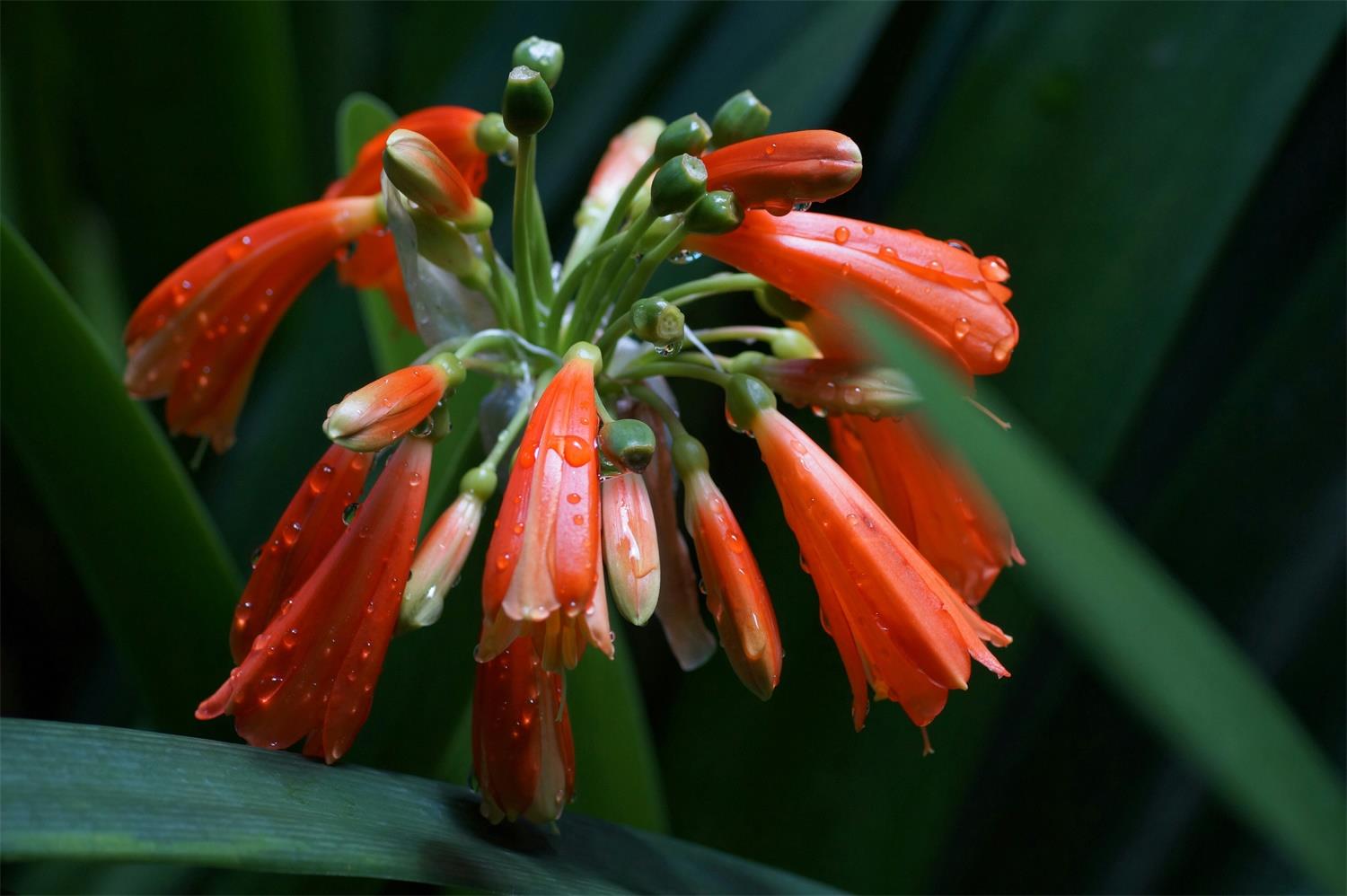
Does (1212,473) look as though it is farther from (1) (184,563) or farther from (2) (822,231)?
(1) (184,563)

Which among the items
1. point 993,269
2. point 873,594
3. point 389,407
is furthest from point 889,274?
point 389,407

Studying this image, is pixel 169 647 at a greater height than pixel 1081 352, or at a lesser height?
lesser

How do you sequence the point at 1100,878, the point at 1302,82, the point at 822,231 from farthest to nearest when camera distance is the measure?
the point at 1100,878 < the point at 1302,82 < the point at 822,231

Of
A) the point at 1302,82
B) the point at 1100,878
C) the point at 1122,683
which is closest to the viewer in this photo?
the point at 1122,683

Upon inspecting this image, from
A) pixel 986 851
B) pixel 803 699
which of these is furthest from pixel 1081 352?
pixel 986 851

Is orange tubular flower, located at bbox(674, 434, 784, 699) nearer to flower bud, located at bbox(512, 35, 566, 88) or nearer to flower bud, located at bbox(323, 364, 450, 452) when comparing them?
flower bud, located at bbox(323, 364, 450, 452)

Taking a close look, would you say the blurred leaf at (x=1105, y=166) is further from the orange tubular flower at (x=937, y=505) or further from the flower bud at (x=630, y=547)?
the flower bud at (x=630, y=547)

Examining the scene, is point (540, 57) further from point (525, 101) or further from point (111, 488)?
point (111, 488)

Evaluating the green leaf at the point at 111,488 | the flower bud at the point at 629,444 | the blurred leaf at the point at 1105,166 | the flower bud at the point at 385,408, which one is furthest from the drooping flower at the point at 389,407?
the blurred leaf at the point at 1105,166
